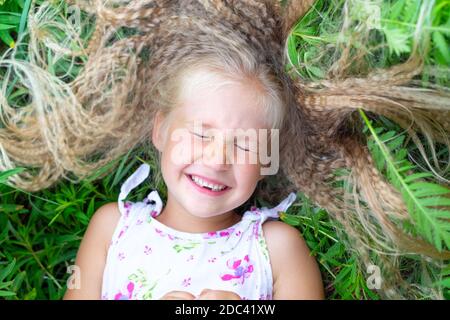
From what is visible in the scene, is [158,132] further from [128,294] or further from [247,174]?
[128,294]

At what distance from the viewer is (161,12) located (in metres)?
1.79

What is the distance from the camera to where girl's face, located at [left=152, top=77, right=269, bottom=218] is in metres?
1.64

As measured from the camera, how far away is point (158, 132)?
181 centimetres

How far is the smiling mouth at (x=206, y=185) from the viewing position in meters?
1.71

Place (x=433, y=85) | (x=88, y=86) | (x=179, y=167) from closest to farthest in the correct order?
1. (x=433, y=85)
2. (x=179, y=167)
3. (x=88, y=86)

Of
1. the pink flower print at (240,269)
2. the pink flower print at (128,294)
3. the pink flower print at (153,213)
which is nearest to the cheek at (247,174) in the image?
the pink flower print at (240,269)

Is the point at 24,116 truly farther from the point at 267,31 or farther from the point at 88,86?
the point at 267,31

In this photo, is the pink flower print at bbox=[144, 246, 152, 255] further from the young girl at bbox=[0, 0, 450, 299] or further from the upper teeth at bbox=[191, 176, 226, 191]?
the upper teeth at bbox=[191, 176, 226, 191]

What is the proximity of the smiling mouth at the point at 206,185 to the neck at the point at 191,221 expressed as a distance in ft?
0.51

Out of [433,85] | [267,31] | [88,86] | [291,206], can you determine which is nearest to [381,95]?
[433,85]

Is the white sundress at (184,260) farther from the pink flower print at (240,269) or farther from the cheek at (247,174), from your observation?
the cheek at (247,174)

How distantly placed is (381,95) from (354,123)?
165 millimetres

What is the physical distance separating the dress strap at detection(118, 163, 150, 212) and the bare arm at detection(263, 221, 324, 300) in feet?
1.44

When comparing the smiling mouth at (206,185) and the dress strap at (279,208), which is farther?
the dress strap at (279,208)
